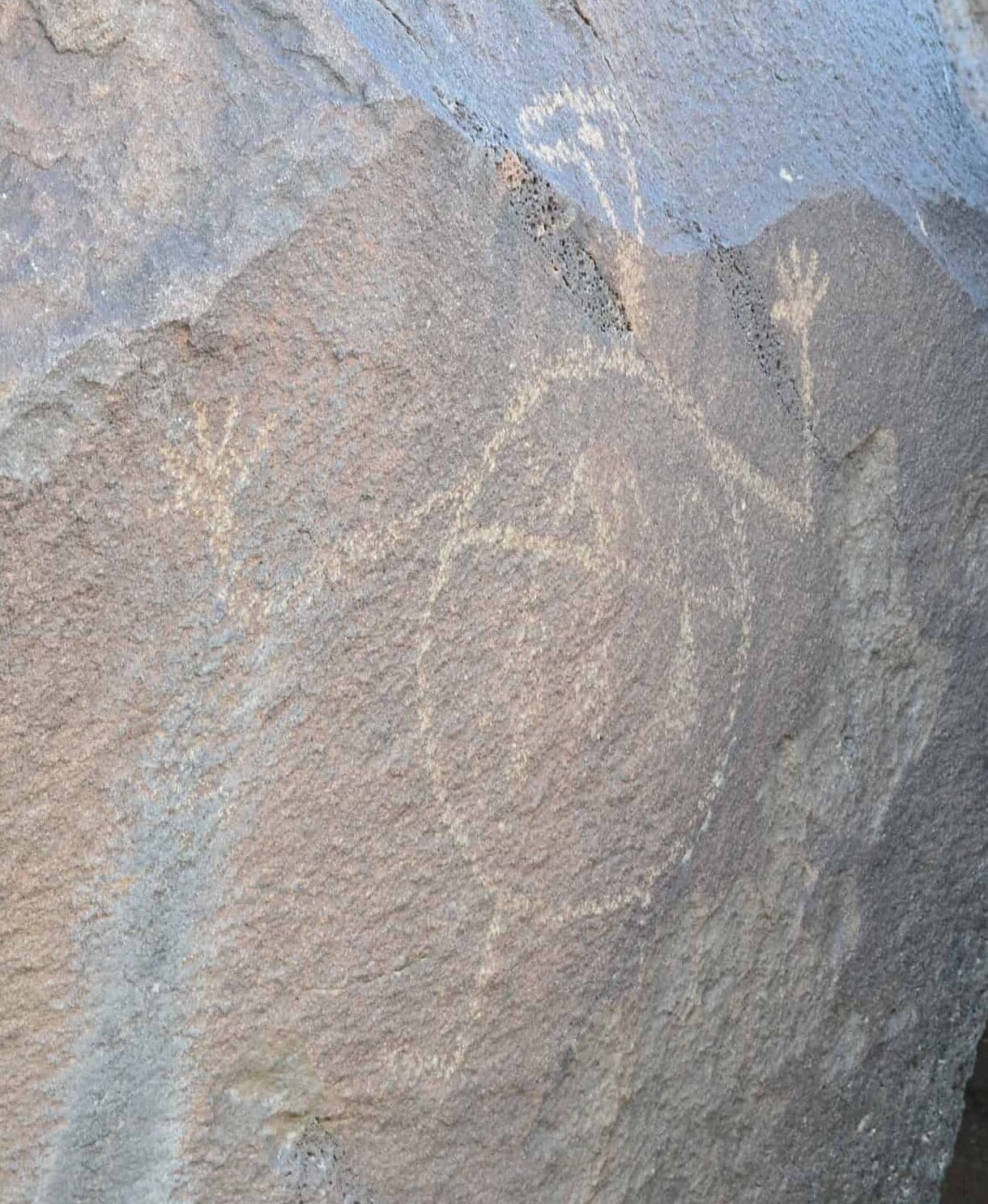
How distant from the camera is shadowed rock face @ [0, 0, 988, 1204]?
0.90 meters

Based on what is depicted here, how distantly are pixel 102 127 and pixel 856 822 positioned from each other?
941mm

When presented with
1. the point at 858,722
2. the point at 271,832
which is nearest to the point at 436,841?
the point at 271,832

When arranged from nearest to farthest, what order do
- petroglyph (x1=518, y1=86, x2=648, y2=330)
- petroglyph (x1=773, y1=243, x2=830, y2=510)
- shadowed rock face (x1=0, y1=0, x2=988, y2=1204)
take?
shadowed rock face (x1=0, y1=0, x2=988, y2=1204)
petroglyph (x1=518, y1=86, x2=648, y2=330)
petroglyph (x1=773, y1=243, x2=830, y2=510)

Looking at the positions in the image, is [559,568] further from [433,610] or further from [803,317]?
[803,317]

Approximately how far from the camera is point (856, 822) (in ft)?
4.68

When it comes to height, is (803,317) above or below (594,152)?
below

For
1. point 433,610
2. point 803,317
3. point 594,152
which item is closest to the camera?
point 433,610

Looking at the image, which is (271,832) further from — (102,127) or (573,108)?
(573,108)

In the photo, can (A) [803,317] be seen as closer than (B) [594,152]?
No

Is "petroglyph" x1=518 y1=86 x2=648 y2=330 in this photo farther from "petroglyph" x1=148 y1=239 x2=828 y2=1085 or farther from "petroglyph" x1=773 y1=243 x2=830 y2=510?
"petroglyph" x1=773 y1=243 x2=830 y2=510

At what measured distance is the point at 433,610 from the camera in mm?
1013

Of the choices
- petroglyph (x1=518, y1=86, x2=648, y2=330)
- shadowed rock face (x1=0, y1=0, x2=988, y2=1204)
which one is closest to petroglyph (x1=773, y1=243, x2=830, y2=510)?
shadowed rock face (x1=0, y1=0, x2=988, y2=1204)

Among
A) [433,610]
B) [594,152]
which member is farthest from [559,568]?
[594,152]

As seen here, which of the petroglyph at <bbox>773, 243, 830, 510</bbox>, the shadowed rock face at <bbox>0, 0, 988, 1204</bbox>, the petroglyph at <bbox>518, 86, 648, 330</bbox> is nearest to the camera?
the shadowed rock face at <bbox>0, 0, 988, 1204</bbox>
